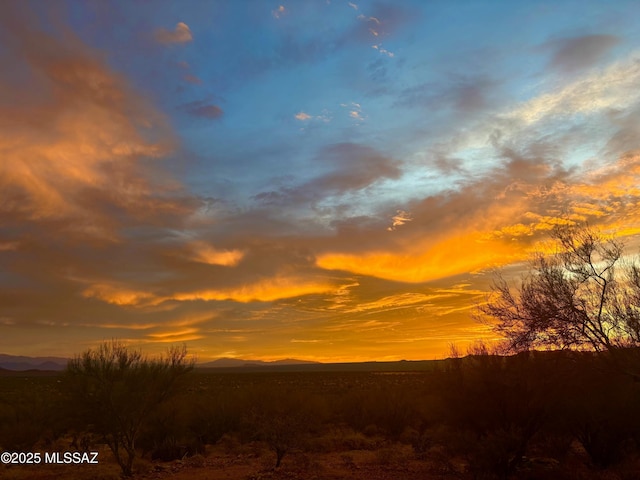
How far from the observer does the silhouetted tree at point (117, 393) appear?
65.4ft

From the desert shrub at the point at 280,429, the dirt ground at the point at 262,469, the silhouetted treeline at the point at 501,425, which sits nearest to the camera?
the silhouetted treeline at the point at 501,425

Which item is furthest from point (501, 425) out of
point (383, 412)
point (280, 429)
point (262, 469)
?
point (383, 412)

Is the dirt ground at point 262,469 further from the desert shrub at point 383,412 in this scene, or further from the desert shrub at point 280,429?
the desert shrub at point 383,412

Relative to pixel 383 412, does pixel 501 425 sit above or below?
above

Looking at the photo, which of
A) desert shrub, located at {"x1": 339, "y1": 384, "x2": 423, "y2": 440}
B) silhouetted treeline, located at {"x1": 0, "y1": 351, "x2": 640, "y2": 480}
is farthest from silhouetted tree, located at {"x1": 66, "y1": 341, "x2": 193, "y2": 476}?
desert shrub, located at {"x1": 339, "y1": 384, "x2": 423, "y2": 440}

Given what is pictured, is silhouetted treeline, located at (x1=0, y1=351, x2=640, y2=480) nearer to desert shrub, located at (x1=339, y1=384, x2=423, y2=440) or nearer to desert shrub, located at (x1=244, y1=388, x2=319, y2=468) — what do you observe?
desert shrub, located at (x1=244, y1=388, x2=319, y2=468)

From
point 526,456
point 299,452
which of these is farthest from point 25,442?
point 526,456

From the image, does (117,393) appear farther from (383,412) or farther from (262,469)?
(383,412)

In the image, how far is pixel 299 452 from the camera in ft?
76.1

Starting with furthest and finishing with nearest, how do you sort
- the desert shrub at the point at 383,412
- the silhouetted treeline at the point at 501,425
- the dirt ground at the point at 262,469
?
the desert shrub at the point at 383,412
the dirt ground at the point at 262,469
the silhouetted treeline at the point at 501,425

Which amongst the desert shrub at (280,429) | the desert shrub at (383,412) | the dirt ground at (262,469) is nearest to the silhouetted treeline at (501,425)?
the desert shrub at (280,429)

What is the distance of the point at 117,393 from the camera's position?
20.2m

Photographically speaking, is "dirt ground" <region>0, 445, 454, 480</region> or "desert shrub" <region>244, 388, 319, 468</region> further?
"desert shrub" <region>244, 388, 319, 468</region>

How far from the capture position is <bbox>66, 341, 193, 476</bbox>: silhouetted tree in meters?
19.9
